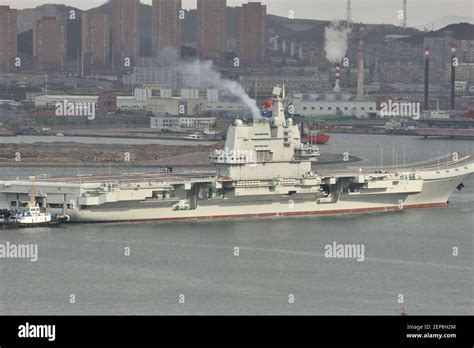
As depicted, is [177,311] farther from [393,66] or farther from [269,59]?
[393,66]

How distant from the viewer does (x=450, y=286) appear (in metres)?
32.3

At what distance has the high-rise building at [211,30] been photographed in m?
146

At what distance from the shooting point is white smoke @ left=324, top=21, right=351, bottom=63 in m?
136

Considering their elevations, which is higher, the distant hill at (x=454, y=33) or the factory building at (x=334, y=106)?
the distant hill at (x=454, y=33)

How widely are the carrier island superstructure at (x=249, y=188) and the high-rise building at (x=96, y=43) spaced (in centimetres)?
11171

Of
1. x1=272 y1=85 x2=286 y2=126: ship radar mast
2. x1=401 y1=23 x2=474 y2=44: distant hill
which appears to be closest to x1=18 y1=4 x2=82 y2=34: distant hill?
x1=401 y1=23 x2=474 y2=44: distant hill

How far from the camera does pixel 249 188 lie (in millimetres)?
43688

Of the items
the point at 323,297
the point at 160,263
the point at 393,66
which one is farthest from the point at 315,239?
the point at 393,66

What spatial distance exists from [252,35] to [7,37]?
24921mm

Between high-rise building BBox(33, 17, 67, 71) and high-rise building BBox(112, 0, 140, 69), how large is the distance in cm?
551
